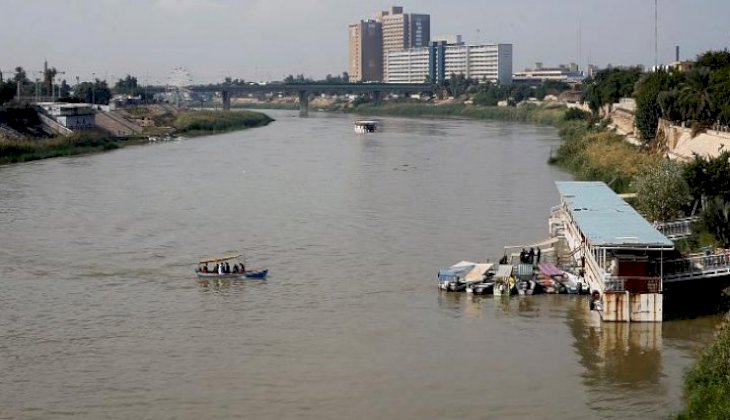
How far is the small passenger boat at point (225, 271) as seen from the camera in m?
15.3

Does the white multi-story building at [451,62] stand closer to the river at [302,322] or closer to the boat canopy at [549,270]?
the river at [302,322]

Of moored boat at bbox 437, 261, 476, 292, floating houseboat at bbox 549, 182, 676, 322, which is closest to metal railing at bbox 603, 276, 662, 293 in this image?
floating houseboat at bbox 549, 182, 676, 322

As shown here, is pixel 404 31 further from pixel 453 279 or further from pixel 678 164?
pixel 453 279

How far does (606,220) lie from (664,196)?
7.32 ft

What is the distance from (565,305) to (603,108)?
109 ft

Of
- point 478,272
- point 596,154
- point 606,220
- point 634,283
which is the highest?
point 596,154

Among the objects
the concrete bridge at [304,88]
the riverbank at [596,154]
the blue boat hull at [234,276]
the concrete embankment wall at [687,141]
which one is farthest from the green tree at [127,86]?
the blue boat hull at [234,276]

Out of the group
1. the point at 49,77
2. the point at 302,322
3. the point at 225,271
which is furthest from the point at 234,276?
the point at 49,77

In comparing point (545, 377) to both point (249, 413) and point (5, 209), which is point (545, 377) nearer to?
point (249, 413)

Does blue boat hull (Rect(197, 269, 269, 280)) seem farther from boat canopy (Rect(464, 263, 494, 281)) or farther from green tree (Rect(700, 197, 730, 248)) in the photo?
green tree (Rect(700, 197, 730, 248))

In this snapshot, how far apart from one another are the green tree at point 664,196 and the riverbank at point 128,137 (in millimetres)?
22385

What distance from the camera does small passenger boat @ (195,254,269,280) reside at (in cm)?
1534

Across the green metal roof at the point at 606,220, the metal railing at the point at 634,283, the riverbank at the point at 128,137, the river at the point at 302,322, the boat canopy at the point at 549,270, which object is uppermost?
the riverbank at the point at 128,137

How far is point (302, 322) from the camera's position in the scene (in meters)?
12.9
